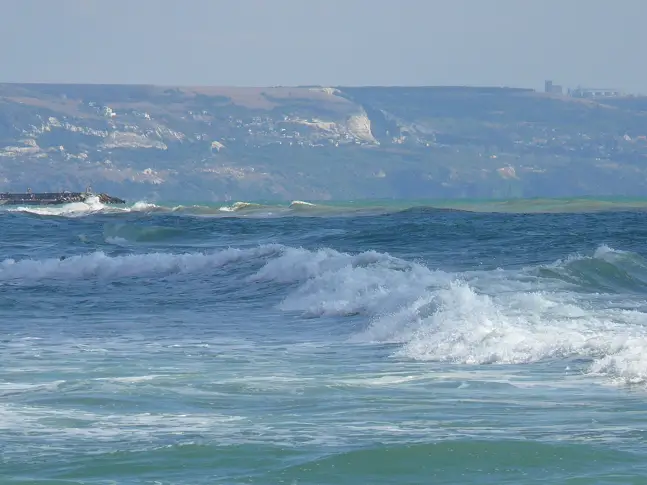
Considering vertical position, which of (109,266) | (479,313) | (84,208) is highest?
(479,313)

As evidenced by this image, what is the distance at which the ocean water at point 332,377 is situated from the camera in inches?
441

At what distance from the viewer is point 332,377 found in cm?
1594

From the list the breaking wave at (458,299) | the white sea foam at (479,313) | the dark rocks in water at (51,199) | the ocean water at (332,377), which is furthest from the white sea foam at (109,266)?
the dark rocks in water at (51,199)

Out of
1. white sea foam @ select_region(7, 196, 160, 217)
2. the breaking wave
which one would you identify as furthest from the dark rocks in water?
the breaking wave

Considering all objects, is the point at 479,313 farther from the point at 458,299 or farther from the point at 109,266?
the point at 109,266

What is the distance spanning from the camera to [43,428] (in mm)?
12719

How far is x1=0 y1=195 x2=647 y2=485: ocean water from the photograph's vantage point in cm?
1121

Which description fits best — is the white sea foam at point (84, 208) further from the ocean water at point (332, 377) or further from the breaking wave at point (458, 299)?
the ocean water at point (332, 377)

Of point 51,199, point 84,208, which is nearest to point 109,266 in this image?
point 84,208

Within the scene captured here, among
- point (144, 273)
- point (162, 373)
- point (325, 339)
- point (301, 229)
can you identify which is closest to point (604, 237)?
point (301, 229)

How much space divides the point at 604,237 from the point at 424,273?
2777 centimetres

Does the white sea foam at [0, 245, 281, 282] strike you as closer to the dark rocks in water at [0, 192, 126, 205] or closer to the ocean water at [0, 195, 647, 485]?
the ocean water at [0, 195, 647, 485]

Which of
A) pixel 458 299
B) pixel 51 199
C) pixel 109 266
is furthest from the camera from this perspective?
pixel 51 199

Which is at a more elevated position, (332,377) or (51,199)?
(51,199)
